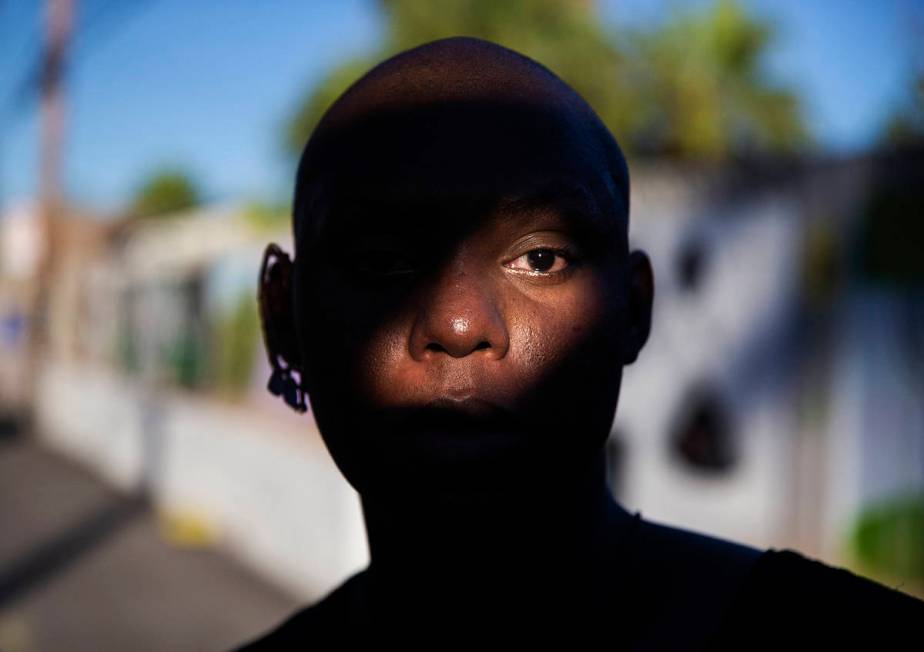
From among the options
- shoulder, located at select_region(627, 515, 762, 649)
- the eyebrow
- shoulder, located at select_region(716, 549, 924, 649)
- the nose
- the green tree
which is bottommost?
the green tree

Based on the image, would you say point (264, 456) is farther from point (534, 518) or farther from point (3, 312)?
point (3, 312)

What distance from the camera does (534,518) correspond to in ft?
3.19

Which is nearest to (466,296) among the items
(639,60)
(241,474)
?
(241,474)

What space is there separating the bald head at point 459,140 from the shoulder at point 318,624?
24.0 inches

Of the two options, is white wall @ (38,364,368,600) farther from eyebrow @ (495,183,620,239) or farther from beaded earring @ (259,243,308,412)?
eyebrow @ (495,183,620,239)

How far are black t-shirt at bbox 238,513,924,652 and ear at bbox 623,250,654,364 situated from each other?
10.6 inches

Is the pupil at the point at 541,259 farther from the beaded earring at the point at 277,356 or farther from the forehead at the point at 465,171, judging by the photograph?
the beaded earring at the point at 277,356

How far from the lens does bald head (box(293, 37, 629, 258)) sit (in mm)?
917

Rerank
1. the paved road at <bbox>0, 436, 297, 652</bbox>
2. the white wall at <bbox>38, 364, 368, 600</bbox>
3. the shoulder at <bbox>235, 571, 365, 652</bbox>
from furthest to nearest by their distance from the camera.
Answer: the white wall at <bbox>38, 364, 368, 600</bbox> < the paved road at <bbox>0, 436, 297, 652</bbox> < the shoulder at <bbox>235, 571, 365, 652</bbox>

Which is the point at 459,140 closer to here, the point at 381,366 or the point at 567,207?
the point at 567,207

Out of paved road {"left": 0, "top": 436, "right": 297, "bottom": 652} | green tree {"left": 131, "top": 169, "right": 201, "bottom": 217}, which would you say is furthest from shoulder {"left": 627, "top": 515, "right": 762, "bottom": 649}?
green tree {"left": 131, "top": 169, "right": 201, "bottom": 217}

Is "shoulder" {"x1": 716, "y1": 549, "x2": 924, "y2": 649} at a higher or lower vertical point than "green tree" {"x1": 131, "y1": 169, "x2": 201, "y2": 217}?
higher

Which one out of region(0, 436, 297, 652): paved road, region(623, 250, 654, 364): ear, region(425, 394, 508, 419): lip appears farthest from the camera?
region(0, 436, 297, 652): paved road

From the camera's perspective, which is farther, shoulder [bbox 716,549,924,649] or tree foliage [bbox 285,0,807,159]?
tree foliage [bbox 285,0,807,159]
